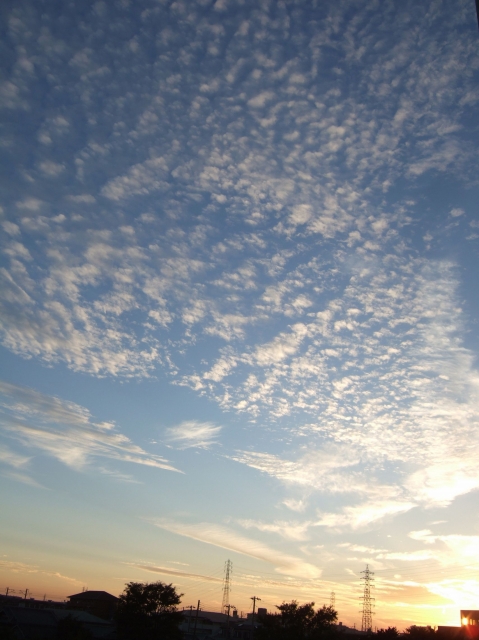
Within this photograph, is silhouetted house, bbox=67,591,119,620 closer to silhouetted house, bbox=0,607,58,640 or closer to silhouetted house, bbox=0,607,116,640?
silhouetted house, bbox=0,607,116,640

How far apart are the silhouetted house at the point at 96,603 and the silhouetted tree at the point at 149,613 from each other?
71011 mm

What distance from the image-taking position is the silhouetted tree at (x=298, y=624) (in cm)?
6819

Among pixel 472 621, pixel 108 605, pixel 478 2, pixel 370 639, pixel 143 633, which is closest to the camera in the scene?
pixel 478 2

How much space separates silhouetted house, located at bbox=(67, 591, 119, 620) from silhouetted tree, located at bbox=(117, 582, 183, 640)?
71.0 metres

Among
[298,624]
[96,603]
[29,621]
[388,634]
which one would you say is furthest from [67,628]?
[96,603]

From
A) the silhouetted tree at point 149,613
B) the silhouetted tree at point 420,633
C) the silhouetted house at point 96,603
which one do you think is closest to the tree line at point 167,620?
the silhouetted tree at point 149,613

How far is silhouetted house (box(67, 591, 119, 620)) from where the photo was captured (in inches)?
5212

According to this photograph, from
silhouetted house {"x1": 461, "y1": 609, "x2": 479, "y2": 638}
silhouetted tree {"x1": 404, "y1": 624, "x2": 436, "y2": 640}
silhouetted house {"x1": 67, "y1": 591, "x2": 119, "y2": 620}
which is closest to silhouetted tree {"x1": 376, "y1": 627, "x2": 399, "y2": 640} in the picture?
silhouetted tree {"x1": 404, "y1": 624, "x2": 436, "y2": 640}

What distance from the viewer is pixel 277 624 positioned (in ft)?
228

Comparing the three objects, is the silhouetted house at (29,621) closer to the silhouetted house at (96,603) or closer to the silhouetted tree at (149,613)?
the silhouetted tree at (149,613)

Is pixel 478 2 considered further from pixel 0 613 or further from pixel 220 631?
pixel 220 631

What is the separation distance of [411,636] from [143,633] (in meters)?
45.1

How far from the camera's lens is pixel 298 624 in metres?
68.9

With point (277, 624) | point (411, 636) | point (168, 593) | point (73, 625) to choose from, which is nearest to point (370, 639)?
point (411, 636)
